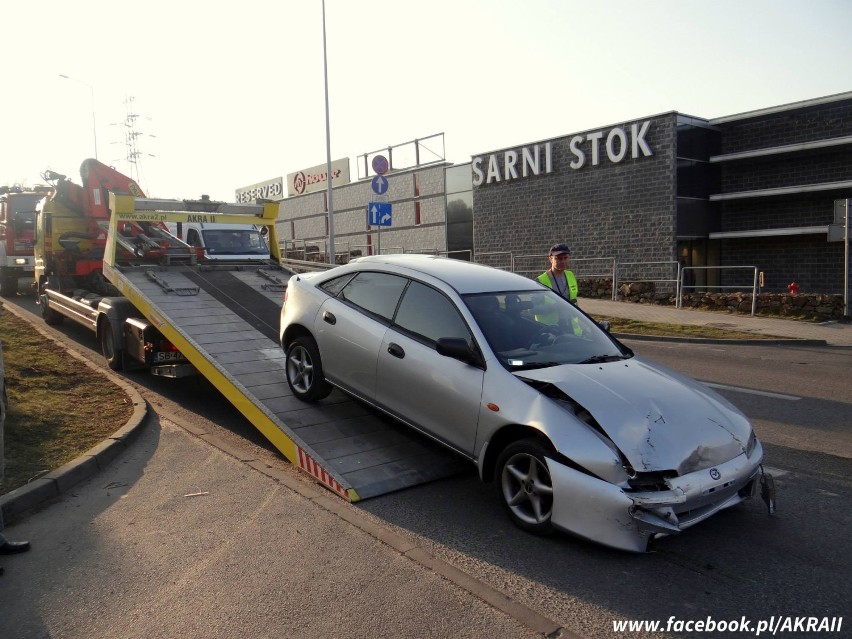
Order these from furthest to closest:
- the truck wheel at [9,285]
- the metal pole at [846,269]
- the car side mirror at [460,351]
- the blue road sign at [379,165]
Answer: the truck wheel at [9,285]
the blue road sign at [379,165]
the metal pole at [846,269]
the car side mirror at [460,351]

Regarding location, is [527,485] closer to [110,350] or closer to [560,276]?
[560,276]

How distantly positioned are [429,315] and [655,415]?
1914mm

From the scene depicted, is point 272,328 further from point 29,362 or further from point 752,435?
point 752,435

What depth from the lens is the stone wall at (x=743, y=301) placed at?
54.6ft

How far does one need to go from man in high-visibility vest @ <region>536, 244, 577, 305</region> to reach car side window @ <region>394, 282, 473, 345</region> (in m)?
2.44

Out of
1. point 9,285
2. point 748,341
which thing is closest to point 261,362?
point 748,341

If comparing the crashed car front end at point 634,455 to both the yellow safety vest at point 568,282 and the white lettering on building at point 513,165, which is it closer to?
the yellow safety vest at point 568,282

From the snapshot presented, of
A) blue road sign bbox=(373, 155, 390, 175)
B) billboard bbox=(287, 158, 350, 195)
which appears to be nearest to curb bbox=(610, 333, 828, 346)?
blue road sign bbox=(373, 155, 390, 175)

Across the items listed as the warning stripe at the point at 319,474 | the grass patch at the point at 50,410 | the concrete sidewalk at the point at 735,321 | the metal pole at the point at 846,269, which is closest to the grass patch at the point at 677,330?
the concrete sidewalk at the point at 735,321

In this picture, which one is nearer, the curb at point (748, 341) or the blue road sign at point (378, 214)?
the curb at point (748, 341)

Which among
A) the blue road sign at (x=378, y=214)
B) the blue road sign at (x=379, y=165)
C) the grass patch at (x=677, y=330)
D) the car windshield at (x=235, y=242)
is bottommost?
the grass patch at (x=677, y=330)

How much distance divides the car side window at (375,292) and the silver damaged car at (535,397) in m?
0.02

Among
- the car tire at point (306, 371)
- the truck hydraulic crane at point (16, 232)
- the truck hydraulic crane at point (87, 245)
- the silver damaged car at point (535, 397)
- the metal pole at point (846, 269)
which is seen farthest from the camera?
the truck hydraulic crane at point (16, 232)

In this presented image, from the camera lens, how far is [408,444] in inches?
229
